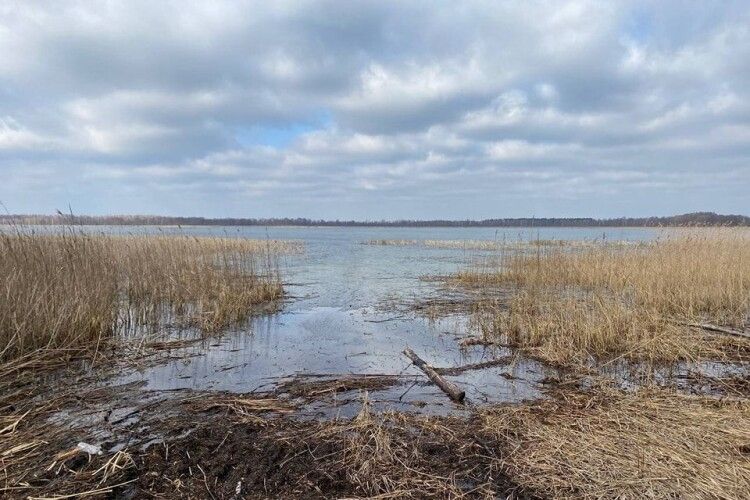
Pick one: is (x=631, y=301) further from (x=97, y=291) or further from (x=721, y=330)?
(x=97, y=291)

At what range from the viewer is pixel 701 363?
20.5 ft

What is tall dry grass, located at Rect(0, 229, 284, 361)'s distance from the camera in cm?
561

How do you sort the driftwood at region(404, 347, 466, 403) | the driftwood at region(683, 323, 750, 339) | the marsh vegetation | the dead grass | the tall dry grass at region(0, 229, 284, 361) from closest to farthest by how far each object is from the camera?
the dead grass < the marsh vegetation < the driftwood at region(404, 347, 466, 403) < the tall dry grass at region(0, 229, 284, 361) < the driftwood at region(683, 323, 750, 339)

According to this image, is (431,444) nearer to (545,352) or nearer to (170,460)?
(170,460)

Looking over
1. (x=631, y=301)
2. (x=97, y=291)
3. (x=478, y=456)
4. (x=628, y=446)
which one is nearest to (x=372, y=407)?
(x=478, y=456)

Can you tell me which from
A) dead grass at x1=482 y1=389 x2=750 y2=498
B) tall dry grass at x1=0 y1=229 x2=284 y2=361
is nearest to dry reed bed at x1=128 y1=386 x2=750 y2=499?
dead grass at x1=482 y1=389 x2=750 y2=498

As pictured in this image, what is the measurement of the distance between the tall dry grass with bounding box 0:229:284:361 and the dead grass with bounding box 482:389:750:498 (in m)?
5.65

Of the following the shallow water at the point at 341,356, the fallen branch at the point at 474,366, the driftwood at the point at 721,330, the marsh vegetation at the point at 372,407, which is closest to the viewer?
the marsh vegetation at the point at 372,407

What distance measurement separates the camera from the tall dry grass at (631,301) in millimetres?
6848

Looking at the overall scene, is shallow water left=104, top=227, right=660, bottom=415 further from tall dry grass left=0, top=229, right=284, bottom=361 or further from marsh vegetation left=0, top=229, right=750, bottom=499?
tall dry grass left=0, top=229, right=284, bottom=361

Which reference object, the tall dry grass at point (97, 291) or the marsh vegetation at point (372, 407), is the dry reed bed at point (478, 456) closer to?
the marsh vegetation at point (372, 407)

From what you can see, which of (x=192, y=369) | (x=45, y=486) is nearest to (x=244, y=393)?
(x=192, y=369)

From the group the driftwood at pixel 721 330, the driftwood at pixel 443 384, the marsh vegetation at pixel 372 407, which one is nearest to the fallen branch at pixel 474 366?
the marsh vegetation at pixel 372 407

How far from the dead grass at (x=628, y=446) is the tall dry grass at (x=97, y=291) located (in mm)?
5654
